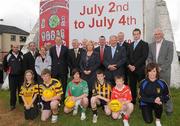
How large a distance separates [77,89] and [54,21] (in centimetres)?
458

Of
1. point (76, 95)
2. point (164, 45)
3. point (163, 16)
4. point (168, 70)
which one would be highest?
point (163, 16)

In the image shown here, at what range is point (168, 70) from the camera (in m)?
7.80

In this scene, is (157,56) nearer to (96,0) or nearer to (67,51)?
(67,51)

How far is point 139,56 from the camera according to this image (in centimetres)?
821

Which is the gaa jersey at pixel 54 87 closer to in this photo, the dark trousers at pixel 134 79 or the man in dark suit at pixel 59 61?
→ the man in dark suit at pixel 59 61

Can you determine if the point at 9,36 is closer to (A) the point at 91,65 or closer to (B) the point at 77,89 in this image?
(A) the point at 91,65

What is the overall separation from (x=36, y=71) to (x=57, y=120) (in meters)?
1.64

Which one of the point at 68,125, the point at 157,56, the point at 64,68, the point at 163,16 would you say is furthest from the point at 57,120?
the point at 163,16

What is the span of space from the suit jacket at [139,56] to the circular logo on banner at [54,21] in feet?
14.4

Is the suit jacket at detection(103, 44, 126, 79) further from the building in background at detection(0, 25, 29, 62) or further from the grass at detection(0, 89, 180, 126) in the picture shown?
the building in background at detection(0, 25, 29, 62)

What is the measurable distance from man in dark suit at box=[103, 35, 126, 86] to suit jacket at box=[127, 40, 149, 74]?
0.64ft

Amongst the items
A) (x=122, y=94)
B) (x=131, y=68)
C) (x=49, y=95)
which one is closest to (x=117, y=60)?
(x=131, y=68)

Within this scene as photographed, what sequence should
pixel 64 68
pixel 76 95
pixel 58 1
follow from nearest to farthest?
pixel 76 95 < pixel 64 68 < pixel 58 1

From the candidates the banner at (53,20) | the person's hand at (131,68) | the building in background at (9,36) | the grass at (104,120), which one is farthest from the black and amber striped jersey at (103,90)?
the building in background at (9,36)
